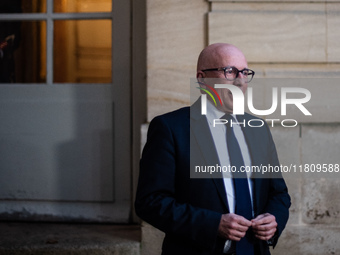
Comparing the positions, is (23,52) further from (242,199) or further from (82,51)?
(242,199)

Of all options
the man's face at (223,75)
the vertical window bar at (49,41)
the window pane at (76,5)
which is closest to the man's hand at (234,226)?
the man's face at (223,75)

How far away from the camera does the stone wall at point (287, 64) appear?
3230mm

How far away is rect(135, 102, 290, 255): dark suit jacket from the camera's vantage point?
1690 mm

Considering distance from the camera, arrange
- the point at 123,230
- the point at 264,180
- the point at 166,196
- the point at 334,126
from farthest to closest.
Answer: the point at 123,230 → the point at 334,126 → the point at 264,180 → the point at 166,196

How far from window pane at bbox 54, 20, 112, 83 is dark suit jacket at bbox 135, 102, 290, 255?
204 cm

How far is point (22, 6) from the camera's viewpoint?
3844mm

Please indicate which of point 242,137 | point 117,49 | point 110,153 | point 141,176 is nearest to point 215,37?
point 117,49

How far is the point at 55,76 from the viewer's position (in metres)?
3.81

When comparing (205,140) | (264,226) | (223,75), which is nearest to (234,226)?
(264,226)

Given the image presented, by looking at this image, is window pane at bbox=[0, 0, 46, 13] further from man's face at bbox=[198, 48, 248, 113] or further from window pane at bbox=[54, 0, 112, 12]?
man's face at bbox=[198, 48, 248, 113]

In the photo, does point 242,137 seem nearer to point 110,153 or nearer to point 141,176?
point 141,176

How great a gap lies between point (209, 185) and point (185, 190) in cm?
11

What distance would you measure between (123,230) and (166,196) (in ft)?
6.02

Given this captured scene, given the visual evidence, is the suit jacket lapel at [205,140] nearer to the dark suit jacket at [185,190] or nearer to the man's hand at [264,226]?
the dark suit jacket at [185,190]
